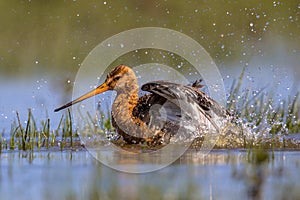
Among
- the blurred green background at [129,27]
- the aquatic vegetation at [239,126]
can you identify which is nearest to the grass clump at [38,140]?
the aquatic vegetation at [239,126]

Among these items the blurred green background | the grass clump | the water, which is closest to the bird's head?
the grass clump

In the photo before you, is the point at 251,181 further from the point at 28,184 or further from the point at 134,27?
the point at 134,27

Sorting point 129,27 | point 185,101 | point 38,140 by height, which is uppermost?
point 129,27

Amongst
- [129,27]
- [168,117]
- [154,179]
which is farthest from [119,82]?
[129,27]

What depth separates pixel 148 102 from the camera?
962cm

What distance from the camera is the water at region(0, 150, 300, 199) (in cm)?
621

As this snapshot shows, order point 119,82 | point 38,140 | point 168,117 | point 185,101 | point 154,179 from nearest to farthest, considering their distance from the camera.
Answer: point 154,179
point 38,140
point 185,101
point 168,117
point 119,82

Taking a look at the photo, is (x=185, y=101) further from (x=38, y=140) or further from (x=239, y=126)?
(x=38, y=140)

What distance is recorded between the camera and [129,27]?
49.9 ft

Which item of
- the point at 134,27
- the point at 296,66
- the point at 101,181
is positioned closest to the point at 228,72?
the point at 296,66

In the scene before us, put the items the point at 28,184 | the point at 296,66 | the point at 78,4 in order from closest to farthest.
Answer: the point at 28,184 → the point at 296,66 → the point at 78,4

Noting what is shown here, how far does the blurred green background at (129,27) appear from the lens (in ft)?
47.2

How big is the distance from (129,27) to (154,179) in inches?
337

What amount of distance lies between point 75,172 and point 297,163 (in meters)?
1.98
